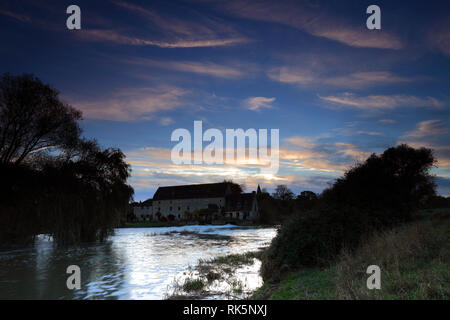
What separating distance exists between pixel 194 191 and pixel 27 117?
73124mm

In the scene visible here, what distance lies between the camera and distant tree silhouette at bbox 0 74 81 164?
21.8 metres

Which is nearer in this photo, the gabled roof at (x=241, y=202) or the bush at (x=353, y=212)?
the bush at (x=353, y=212)

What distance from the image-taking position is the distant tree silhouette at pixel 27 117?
71.4 feet

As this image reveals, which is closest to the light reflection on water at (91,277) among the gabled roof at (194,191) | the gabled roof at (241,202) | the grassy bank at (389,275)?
the grassy bank at (389,275)

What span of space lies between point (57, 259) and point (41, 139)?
395 inches

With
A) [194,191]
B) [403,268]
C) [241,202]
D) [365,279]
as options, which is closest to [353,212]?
[403,268]

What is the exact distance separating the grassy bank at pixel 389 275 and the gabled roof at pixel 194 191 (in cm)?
8007

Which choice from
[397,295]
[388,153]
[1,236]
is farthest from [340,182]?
[1,236]

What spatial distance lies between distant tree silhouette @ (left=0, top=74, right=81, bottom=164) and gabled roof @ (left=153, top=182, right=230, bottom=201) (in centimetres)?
6797

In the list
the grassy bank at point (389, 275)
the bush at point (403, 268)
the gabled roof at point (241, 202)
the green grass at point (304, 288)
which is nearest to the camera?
the bush at point (403, 268)

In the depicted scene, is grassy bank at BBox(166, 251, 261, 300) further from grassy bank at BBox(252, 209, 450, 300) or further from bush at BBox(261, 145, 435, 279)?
bush at BBox(261, 145, 435, 279)

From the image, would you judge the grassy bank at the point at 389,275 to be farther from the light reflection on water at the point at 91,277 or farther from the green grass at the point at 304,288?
the light reflection on water at the point at 91,277
